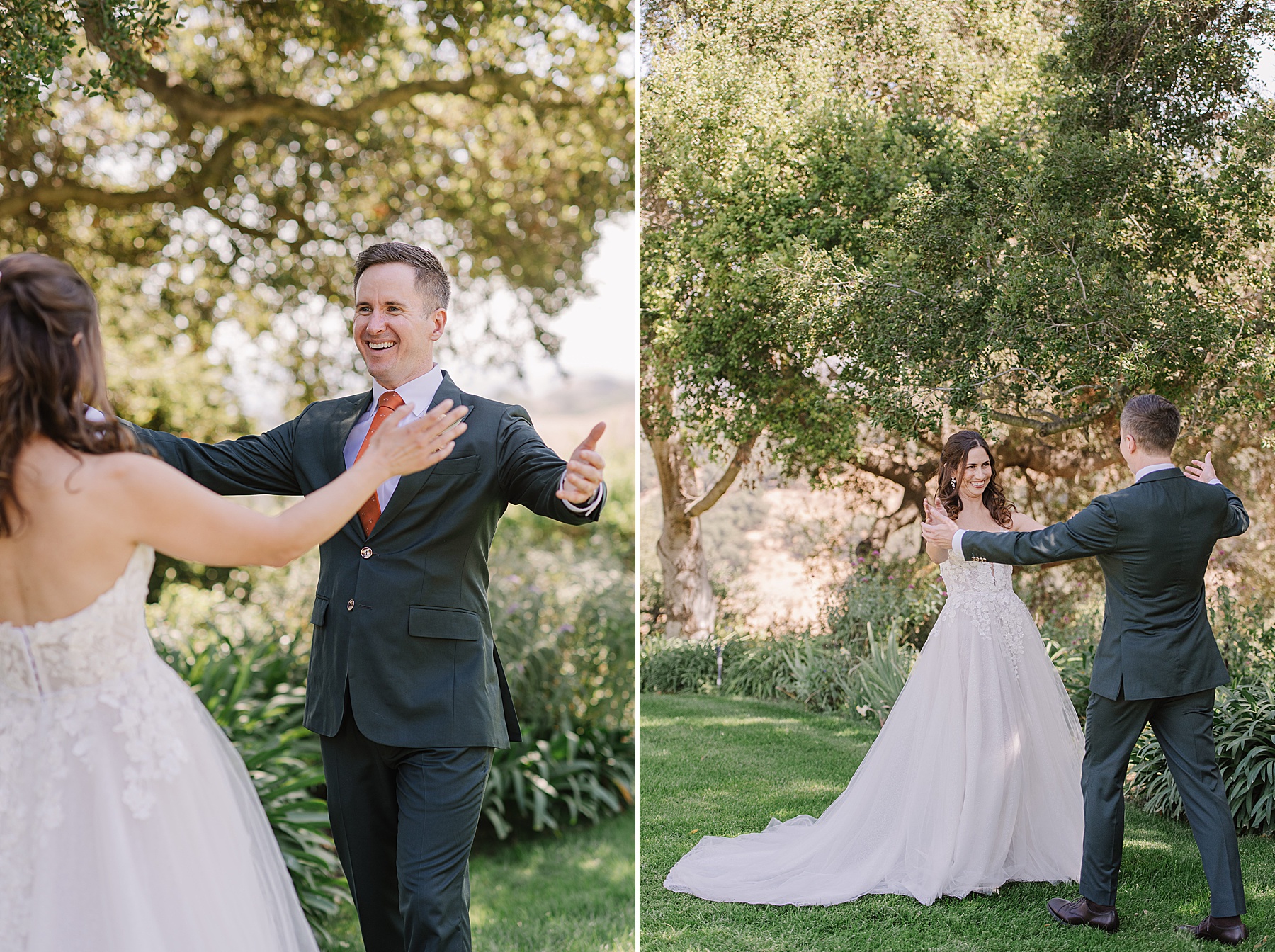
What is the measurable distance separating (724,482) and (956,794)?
2.32 m

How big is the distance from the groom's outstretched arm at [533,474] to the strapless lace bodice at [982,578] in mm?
2274

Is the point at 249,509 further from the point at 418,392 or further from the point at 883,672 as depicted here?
the point at 883,672

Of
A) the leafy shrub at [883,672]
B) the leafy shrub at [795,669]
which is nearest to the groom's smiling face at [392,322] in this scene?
the leafy shrub at [795,669]

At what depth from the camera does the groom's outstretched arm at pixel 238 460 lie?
9.60 ft

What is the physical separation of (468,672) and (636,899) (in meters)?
2.13

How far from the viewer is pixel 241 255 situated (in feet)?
27.2

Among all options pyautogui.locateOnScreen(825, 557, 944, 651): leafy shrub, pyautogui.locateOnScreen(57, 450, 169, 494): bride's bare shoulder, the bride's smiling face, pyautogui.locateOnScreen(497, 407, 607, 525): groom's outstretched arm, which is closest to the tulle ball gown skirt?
the bride's smiling face

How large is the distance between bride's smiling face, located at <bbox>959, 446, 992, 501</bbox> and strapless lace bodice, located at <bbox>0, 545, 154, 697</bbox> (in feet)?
11.0

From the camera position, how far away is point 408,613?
2.70 m

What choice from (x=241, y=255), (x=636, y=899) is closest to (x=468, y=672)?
(x=636, y=899)

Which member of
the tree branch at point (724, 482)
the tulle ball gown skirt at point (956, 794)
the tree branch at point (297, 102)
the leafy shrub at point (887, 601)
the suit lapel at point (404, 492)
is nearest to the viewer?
the suit lapel at point (404, 492)

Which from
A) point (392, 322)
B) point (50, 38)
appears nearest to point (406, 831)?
point (392, 322)

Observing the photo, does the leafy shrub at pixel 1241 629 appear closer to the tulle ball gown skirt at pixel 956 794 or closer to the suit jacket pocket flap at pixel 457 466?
the tulle ball gown skirt at pixel 956 794

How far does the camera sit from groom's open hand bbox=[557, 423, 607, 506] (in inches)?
96.7
